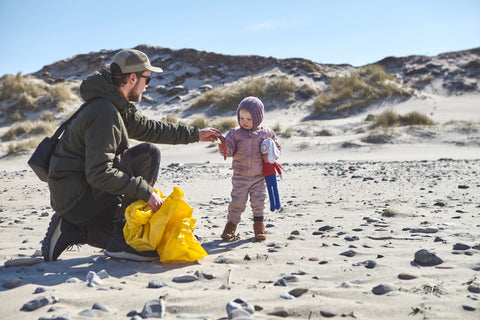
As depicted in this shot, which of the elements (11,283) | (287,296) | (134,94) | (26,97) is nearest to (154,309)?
(287,296)

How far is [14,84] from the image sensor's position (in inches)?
828

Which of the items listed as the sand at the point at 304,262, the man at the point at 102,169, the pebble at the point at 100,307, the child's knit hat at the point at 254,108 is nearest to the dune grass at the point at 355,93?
the sand at the point at 304,262

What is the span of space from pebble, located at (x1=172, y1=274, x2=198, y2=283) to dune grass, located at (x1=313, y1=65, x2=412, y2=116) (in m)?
15.0

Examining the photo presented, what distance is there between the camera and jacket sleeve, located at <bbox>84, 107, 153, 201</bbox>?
9.30 ft

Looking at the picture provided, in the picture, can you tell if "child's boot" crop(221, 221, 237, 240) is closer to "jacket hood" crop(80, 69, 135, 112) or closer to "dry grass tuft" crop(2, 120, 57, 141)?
"jacket hood" crop(80, 69, 135, 112)

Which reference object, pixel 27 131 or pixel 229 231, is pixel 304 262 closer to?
pixel 229 231

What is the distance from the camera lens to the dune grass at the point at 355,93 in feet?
56.2

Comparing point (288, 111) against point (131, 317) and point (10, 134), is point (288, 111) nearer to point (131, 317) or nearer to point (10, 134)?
point (10, 134)

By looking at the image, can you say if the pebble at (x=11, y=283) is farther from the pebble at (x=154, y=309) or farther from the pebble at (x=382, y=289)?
the pebble at (x=382, y=289)

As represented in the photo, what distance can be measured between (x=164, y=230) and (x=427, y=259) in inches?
72.2

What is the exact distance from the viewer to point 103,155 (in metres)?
2.84

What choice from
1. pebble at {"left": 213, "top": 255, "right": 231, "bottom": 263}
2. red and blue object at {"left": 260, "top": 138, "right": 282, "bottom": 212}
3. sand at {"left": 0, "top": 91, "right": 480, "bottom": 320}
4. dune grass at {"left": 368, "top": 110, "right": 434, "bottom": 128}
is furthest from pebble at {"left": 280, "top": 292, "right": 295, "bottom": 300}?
dune grass at {"left": 368, "top": 110, "right": 434, "bottom": 128}

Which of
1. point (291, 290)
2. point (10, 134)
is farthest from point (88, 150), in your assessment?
point (10, 134)

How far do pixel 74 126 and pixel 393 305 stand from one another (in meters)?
2.26
